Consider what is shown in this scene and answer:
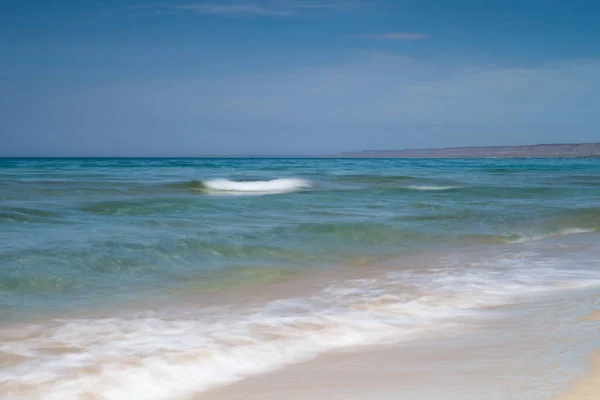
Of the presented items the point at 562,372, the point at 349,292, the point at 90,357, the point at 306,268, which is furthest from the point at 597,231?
the point at 90,357

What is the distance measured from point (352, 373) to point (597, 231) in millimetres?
8254

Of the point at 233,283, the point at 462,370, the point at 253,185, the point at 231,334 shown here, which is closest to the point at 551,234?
the point at 233,283

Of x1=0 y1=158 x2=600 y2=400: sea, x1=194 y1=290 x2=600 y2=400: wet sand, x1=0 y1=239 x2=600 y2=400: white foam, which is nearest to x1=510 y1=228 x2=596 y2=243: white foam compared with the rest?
x1=0 y1=158 x2=600 y2=400: sea

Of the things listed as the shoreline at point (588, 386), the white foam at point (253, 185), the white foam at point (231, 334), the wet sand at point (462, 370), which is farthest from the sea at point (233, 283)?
the white foam at point (253, 185)

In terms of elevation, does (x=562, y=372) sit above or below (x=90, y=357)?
above

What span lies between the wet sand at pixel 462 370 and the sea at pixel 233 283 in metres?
0.22

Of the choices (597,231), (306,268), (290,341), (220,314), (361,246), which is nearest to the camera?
(290,341)

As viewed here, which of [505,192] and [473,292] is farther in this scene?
[505,192]

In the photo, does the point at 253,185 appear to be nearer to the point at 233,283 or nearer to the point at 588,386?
the point at 233,283

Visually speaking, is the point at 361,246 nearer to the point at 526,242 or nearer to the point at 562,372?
the point at 526,242

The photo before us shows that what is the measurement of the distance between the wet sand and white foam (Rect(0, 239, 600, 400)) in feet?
0.79

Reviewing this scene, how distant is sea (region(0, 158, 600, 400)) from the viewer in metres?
3.28

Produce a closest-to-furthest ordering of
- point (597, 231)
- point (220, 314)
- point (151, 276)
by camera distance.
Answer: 1. point (220, 314)
2. point (151, 276)
3. point (597, 231)

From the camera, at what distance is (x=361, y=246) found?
786 cm
